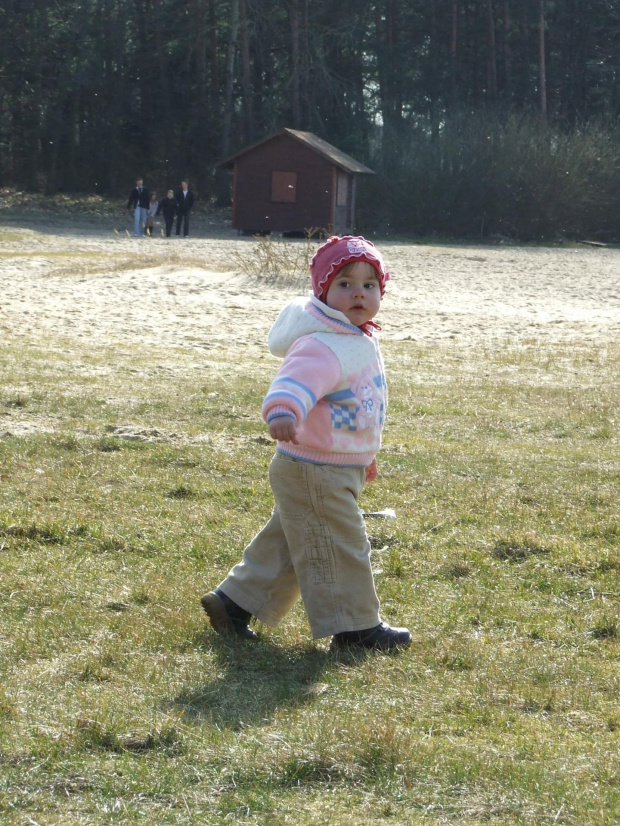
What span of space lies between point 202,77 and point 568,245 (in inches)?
837

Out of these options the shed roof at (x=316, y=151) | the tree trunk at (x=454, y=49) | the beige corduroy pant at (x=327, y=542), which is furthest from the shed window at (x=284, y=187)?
the beige corduroy pant at (x=327, y=542)

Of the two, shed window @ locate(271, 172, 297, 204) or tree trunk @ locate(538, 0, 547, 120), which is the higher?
tree trunk @ locate(538, 0, 547, 120)

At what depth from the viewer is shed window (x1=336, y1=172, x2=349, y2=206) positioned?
4631cm

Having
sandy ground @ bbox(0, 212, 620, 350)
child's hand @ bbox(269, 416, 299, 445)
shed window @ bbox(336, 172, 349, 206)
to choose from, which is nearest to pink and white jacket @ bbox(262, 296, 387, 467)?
child's hand @ bbox(269, 416, 299, 445)

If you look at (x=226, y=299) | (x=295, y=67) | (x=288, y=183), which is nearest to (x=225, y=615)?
(x=226, y=299)

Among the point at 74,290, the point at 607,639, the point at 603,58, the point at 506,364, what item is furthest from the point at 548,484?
the point at 603,58

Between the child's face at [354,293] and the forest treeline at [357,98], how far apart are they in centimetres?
4790

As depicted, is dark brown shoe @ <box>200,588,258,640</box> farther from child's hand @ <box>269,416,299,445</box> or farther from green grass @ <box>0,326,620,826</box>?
child's hand @ <box>269,416,299,445</box>

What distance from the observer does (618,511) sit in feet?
21.4

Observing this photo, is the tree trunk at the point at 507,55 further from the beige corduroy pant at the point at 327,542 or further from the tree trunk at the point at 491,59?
the beige corduroy pant at the point at 327,542

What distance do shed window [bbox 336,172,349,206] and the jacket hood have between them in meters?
42.7

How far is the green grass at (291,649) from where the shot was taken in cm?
306

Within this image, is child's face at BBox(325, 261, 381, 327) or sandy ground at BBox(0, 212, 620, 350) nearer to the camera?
child's face at BBox(325, 261, 381, 327)

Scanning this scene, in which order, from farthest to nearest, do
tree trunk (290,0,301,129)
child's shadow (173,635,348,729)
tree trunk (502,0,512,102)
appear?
tree trunk (502,0,512,102)
tree trunk (290,0,301,129)
child's shadow (173,635,348,729)
